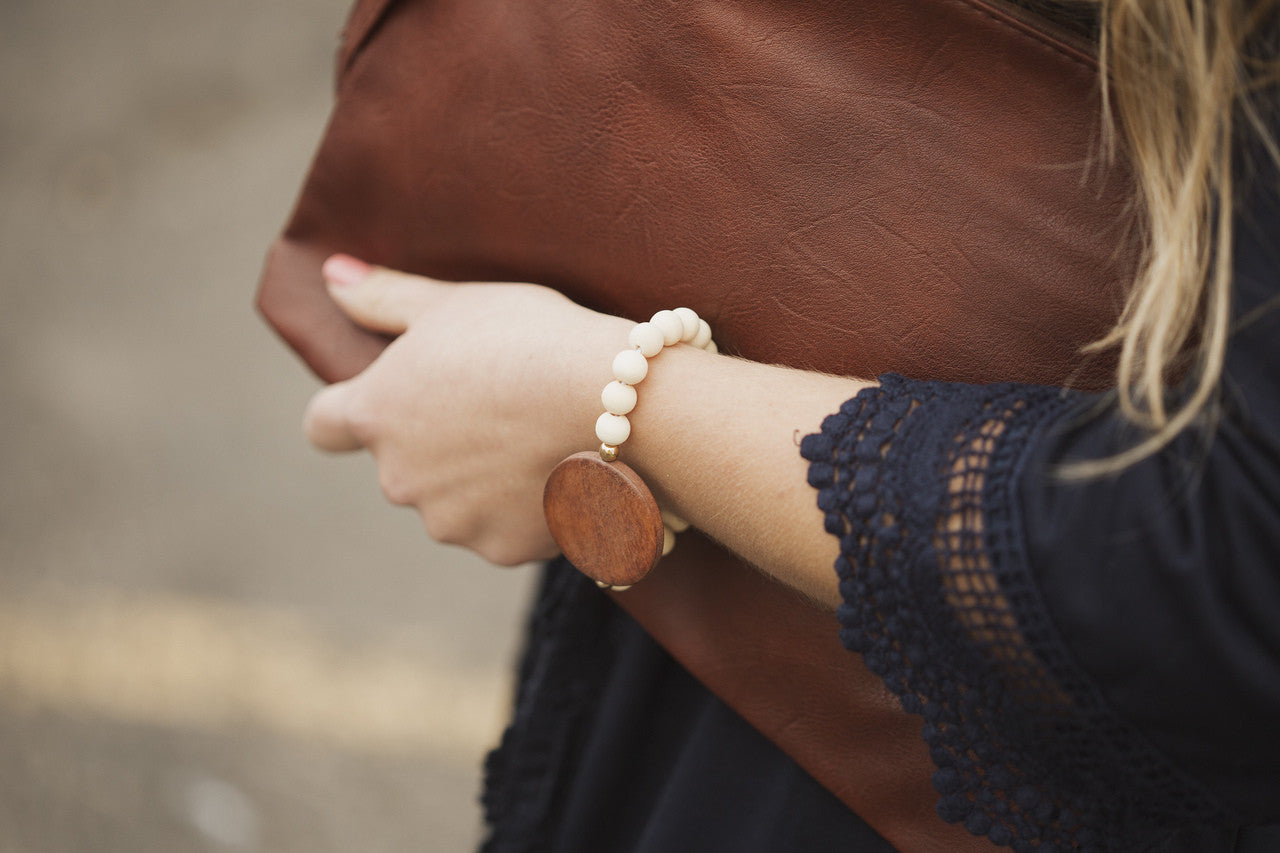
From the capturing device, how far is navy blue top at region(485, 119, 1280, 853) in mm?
453

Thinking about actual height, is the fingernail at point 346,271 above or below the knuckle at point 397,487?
above

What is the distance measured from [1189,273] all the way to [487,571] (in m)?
2.12

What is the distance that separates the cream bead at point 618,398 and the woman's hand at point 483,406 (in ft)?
0.08

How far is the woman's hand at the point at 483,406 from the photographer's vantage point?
69 centimetres

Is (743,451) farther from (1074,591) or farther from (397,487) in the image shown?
(397,487)

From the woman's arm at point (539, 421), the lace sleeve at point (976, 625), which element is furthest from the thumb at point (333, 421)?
the lace sleeve at point (976, 625)

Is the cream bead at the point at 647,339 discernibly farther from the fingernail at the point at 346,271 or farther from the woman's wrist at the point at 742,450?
the fingernail at the point at 346,271

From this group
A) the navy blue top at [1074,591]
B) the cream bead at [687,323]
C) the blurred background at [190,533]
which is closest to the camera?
the navy blue top at [1074,591]

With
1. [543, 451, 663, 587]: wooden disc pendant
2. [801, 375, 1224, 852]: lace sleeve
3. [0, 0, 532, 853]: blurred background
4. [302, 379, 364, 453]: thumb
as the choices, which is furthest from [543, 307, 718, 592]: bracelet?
[0, 0, 532, 853]: blurred background

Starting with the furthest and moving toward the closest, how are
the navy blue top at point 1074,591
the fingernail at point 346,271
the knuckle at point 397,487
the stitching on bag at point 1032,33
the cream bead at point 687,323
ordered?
the fingernail at point 346,271 → the knuckle at point 397,487 → the cream bead at point 687,323 → the stitching on bag at point 1032,33 → the navy blue top at point 1074,591

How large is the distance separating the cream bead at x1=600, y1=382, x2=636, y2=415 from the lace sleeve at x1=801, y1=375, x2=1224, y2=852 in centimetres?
13

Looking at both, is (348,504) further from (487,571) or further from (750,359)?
(750,359)

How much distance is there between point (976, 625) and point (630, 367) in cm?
26

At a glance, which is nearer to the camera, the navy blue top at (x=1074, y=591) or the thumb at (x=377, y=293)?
the navy blue top at (x=1074, y=591)
